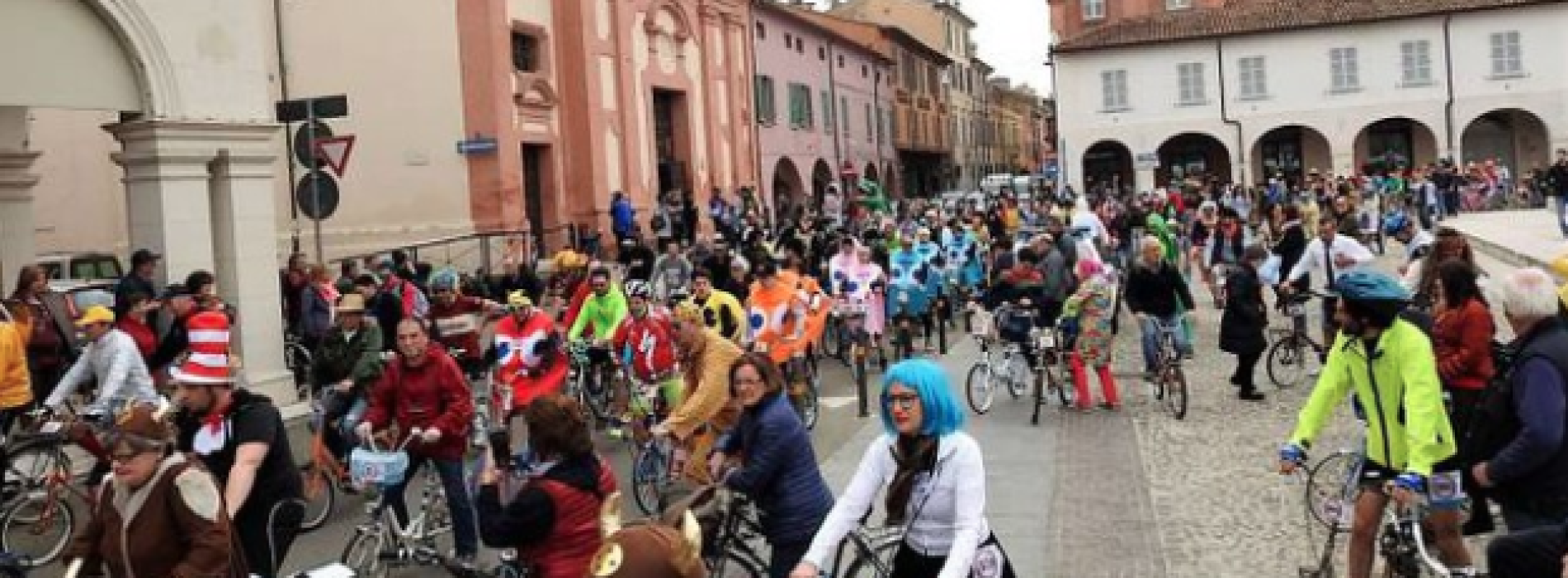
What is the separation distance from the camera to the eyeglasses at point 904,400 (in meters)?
5.05

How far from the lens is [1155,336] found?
14070mm

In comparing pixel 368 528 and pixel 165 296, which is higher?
pixel 165 296

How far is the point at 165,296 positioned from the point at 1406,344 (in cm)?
943

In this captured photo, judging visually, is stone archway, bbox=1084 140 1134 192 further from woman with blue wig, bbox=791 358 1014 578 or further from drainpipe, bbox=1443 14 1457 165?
woman with blue wig, bbox=791 358 1014 578

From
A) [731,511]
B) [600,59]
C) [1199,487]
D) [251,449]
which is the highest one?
[600,59]

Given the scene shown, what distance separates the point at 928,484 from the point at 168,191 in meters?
10.4

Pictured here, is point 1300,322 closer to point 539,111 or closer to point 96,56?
point 96,56

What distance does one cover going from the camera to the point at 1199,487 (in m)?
10.4

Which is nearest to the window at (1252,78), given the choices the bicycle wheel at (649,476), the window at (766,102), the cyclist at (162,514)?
the window at (766,102)

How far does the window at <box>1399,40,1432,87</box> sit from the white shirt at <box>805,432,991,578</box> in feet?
167

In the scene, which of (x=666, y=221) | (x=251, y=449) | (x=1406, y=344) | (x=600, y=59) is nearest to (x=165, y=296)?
(x=251, y=449)

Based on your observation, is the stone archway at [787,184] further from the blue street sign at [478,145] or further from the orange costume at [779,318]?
the orange costume at [779,318]

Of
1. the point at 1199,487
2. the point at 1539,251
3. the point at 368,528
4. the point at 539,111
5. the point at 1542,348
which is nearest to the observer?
the point at 1542,348

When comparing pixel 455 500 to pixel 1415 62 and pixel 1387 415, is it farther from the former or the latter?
pixel 1415 62
